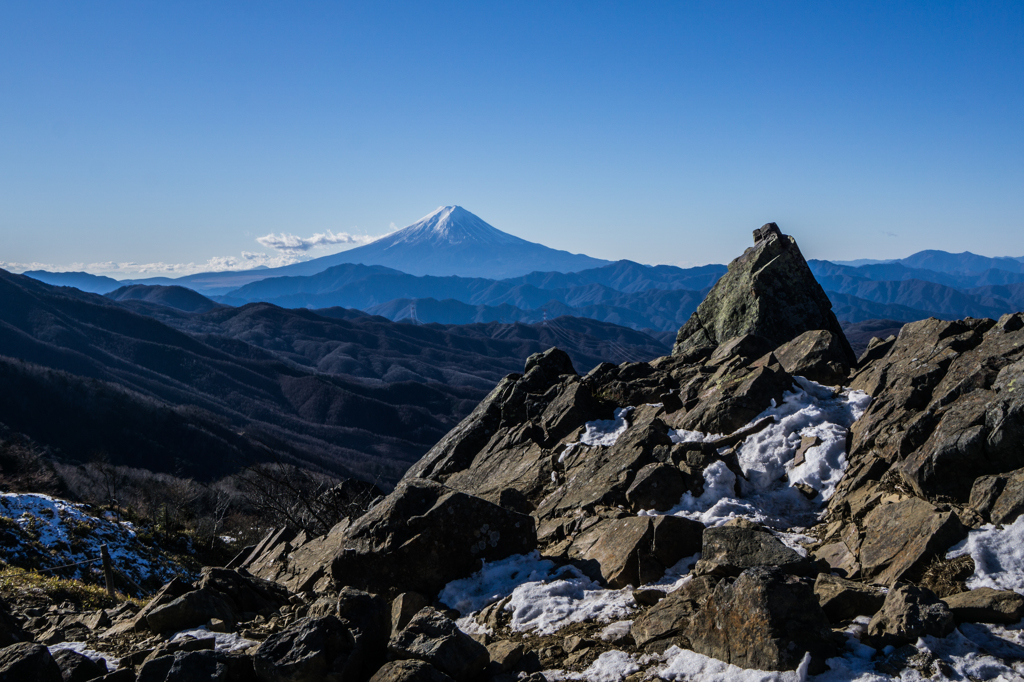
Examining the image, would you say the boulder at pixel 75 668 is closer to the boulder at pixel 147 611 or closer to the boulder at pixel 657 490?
the boulder at pixel 147 611

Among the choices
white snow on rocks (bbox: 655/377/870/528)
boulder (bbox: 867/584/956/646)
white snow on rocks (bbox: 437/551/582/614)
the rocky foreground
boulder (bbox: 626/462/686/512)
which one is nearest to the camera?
boulder (bbox: 867/584/956/646)

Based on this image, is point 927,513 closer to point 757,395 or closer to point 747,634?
point 747,634

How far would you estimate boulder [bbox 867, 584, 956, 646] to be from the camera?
290 inches

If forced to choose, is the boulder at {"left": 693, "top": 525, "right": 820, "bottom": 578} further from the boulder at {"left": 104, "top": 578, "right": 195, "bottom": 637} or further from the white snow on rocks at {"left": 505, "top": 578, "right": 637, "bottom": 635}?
the boulder at {"left": 104, "top": 578, "right": 195, "bottom": 637}

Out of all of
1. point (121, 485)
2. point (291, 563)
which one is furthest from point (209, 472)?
point (291, 563)

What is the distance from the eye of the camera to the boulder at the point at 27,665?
8180 millimetres

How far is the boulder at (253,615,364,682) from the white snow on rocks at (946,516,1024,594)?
8776 millimetres

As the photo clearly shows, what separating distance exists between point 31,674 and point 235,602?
483 cm

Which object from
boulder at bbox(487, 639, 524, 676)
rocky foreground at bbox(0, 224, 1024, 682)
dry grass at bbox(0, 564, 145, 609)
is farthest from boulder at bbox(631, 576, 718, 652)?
dry grass at bbox(0, 564, 145, 609)

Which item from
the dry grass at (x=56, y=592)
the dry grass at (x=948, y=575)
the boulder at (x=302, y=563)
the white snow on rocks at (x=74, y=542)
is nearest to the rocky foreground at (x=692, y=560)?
the dry grass at (x=948, y=575)

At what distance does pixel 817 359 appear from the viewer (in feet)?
61.7

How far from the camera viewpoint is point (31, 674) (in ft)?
27.1

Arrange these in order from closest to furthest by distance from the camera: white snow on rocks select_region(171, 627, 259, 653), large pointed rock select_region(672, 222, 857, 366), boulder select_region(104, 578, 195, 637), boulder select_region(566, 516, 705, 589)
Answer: white snow on rocks select_region(171, 627, 259, 653) < boulder select_region(566, 516, 705, 589) < boulder select_region(104, 578, 195, 637) < large pointed rock select_region(672, 222, 857, 366)

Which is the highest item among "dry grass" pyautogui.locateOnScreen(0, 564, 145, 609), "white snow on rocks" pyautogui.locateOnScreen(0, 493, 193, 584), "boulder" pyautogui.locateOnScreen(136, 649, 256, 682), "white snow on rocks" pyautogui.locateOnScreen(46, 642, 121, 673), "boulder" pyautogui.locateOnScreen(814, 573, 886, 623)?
"boulder" pyautogui.locateOnScreen(814, 573, 886, 623)
